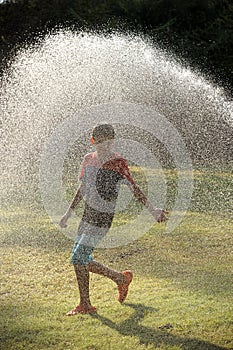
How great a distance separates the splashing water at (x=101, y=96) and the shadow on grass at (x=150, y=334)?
6.54m

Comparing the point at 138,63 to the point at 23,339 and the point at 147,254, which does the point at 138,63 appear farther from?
the point at 23,339

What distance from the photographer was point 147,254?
6672 mm

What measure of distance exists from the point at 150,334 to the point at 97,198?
105 cm

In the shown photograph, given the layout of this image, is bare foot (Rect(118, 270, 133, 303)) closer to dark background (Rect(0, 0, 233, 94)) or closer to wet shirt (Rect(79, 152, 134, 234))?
wet shirt (Rect(79, 152, 134, 234))

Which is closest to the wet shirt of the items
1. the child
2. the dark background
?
the child

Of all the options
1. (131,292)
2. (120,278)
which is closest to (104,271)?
(120,278)

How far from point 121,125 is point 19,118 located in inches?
89.3

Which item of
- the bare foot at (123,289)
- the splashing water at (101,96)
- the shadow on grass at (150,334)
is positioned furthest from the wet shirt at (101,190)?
the splashing water at (101,96)

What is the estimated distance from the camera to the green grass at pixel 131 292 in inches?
175

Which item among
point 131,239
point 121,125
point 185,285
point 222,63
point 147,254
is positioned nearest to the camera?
point 185,285

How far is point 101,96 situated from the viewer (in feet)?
46.3

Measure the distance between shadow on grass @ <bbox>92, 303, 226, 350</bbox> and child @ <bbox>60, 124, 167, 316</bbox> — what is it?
316 millimetres

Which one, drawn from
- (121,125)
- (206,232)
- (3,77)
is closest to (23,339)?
(206,232)

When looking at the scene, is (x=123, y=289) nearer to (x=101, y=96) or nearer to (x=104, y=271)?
(x=104, y=271)
